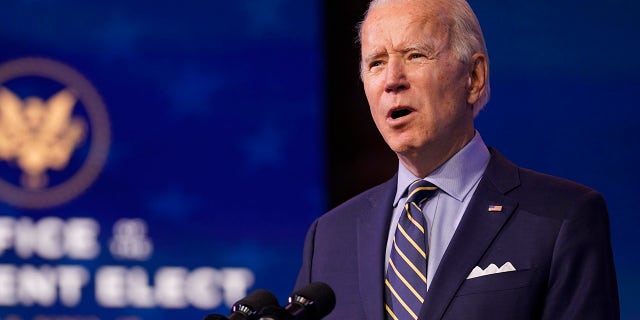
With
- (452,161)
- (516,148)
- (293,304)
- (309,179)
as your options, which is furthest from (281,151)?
(293,304)

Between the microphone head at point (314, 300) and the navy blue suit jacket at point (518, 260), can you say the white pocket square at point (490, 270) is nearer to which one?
the navy blue suit jacket at point (518, 260)

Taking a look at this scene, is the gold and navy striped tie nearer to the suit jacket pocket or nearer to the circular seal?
the suit jacket pocket

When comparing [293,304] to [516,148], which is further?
[516,148]

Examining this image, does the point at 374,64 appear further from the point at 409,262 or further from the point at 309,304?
the point at 309,304

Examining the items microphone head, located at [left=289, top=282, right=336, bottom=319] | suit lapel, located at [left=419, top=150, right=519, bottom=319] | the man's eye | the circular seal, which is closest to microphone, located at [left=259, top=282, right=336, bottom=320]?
microphone head, located at [left=289, top=282, right=336, bottom=319]

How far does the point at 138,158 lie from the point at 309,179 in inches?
26.0

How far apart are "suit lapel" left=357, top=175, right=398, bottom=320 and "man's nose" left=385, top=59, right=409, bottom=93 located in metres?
0.25

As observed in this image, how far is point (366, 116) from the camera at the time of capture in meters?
3.78

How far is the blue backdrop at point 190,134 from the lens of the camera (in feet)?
12.1

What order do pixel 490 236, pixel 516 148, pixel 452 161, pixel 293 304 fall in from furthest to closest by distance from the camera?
pixel 516 148 < pixel 452 161 < pixel 490 236 < pixel 293 304

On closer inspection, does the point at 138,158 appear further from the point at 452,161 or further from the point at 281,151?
the point at 452,161

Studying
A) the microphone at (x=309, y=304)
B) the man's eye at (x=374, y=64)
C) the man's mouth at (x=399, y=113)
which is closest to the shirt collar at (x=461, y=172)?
the man's mouth at (x=399, y=113)

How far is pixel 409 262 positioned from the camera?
77.3 inches

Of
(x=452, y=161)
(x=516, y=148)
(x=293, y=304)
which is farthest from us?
(x=516, y=148)
